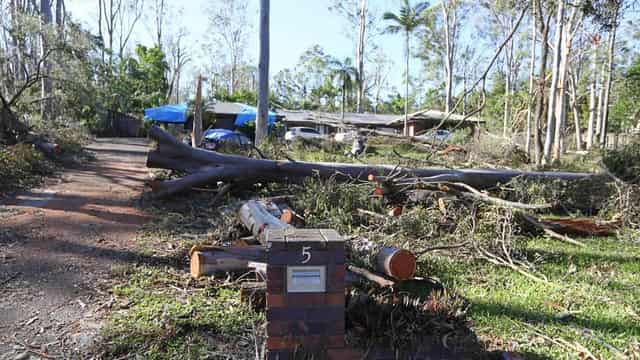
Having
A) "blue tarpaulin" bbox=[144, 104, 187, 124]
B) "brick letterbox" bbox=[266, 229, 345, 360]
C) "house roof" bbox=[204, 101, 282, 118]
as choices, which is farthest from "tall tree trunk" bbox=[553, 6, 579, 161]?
"blue tarpaulin" bbox=[144, 104, 187, 124]

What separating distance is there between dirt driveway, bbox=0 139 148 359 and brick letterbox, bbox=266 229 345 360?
1.36 m

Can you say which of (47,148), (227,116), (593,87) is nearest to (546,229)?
(47,148)

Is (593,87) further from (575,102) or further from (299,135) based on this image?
(299,135)

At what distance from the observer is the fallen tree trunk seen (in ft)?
22.8

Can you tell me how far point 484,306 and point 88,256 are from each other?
3674 mm

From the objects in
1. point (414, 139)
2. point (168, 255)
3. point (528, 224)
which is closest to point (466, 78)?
point (414, 139)

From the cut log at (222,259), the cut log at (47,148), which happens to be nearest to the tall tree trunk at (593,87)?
the cut log at (47,148)

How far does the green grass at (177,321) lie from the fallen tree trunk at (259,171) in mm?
3171

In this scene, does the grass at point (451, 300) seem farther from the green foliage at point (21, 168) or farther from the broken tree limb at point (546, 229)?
the green foliage at point (21, 168)

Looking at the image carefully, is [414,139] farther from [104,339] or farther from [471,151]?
[104,339]

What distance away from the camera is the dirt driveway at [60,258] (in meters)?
2.94

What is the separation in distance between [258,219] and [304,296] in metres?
2.60

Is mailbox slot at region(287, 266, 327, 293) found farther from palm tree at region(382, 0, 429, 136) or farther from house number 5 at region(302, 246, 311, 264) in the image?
palm tree at region(382, 0, 429, 136)

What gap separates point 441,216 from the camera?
18.7 ft
